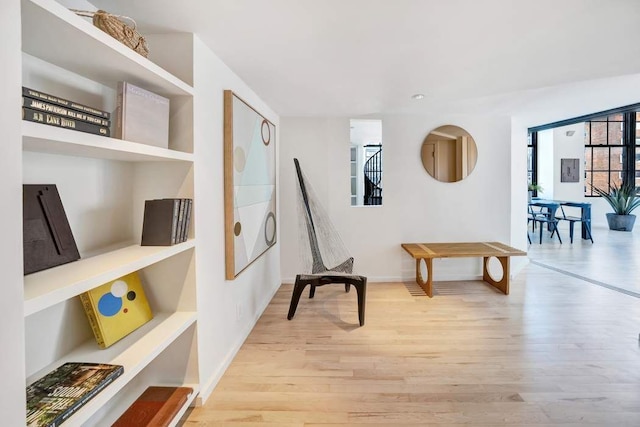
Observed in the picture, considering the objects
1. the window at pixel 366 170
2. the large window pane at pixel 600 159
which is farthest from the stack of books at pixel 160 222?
the large window pane at pixel 600 159

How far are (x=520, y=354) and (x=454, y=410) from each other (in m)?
0.92

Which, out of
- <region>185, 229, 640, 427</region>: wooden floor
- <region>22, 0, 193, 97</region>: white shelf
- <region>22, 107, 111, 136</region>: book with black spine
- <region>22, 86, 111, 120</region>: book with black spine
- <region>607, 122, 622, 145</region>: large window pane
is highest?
<region>607, 122, 622, 145</region>: large window pane

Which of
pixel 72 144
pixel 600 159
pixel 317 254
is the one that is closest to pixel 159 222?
pixel 72 144

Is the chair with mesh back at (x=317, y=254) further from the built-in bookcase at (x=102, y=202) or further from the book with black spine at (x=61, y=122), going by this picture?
the book with black spine at (x=61, y=122)

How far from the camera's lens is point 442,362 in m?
2.28

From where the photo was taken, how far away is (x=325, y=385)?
6.68 feet

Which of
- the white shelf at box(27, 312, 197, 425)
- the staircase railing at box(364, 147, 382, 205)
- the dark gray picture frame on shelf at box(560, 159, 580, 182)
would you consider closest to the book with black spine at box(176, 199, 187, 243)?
the white shelf at box(27, 312, 197, 425)

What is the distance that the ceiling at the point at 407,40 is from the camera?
1552mm

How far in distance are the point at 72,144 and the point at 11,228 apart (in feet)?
1.25

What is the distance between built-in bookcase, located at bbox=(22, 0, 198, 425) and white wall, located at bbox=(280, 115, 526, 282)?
2.41 metres

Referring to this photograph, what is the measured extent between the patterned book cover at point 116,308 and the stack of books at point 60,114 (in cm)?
72

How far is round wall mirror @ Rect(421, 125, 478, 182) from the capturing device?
4.19 metres

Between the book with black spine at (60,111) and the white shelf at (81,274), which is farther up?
the book with black spine at (60,111)

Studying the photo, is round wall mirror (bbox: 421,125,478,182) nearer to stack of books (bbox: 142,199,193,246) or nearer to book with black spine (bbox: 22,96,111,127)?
stack of books (bbox: 142,199,193,246)
